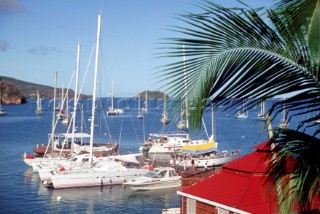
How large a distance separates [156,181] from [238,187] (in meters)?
22.9

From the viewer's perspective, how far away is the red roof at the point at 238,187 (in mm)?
16141

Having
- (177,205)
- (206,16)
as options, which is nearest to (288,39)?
(206,16)

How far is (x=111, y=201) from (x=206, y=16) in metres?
34.5

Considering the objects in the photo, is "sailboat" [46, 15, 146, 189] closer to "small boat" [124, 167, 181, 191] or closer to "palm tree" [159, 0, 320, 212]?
"small boat" [124, 167, 181, 191]

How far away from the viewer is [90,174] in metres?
41.3

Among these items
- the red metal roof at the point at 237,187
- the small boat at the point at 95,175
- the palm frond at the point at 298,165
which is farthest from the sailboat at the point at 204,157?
the palm frond at the point at 298,165

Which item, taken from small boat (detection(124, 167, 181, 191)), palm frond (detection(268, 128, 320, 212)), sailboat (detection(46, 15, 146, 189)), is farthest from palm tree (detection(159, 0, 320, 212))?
sailboat (detection(46, 15, 146, 189))

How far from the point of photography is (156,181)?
131 ft

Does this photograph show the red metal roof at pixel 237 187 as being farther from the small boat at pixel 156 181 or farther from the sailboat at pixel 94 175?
the sailboat at pixel 94 175

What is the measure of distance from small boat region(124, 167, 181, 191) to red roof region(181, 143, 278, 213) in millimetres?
20023

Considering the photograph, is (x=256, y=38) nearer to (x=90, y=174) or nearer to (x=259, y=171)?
(x=259, y=171)

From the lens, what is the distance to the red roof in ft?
53.0

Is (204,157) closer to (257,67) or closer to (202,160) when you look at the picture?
(202,160)

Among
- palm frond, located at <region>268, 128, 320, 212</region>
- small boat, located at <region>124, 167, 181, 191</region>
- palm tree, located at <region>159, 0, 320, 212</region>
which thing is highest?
palm tree, located at <region>159, 0, 320, 212</region>
